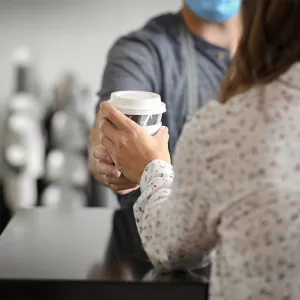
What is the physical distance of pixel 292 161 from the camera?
1.74 feet

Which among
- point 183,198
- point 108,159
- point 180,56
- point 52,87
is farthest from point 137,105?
point 52,87

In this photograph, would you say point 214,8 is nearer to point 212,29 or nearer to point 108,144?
point 212,29

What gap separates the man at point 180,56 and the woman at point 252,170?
2.21 ft

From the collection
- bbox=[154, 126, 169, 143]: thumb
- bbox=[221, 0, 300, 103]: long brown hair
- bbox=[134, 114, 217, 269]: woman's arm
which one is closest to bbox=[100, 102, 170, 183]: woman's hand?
bbox=[154, 126, 169, 143]: thumb

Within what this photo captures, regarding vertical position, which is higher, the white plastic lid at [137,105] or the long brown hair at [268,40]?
the long brown hair at [268,40]

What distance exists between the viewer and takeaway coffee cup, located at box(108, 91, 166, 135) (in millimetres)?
789

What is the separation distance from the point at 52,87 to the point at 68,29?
7.7 inches

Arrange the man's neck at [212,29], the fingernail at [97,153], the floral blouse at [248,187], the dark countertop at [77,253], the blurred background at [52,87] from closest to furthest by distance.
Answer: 1. the floral blouse at [248,187]
2. the dark countertop at [77,253]
3. the fingernail at [97,153]
4. the man's neck at [212,29]
5. the blurred background at [52,87]

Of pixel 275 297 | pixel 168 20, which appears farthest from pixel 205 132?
pixel 168 20

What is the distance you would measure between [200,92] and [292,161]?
839mm

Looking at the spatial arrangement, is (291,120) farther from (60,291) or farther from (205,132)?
(60,291)

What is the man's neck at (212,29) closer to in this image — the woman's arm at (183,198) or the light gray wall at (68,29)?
the light gray wall at (68,29)

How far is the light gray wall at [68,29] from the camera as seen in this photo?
6.15ft

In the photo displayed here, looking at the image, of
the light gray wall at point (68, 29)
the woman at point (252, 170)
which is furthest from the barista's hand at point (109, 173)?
the light gray wall at point (68, 29)
